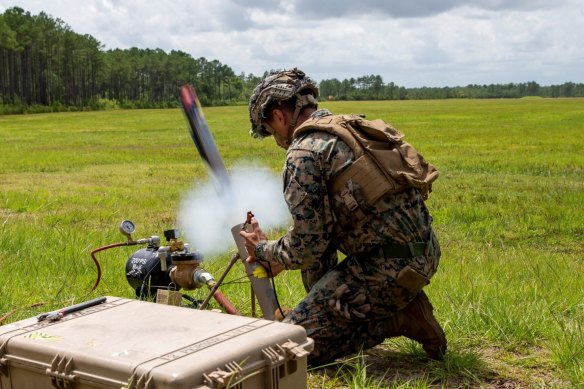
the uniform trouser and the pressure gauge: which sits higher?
the pressure gauge

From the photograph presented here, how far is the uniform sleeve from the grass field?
2.10 ft

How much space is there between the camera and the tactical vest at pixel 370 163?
388cm

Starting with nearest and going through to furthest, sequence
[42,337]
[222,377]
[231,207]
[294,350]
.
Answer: [222,377], [294,350], [42,337], [231,207]

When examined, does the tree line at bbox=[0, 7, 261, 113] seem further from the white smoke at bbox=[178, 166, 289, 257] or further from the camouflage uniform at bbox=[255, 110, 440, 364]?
the camouflage uniform at bbox=[255, 110, 440, 364]

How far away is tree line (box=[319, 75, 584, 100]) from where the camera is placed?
143 metres

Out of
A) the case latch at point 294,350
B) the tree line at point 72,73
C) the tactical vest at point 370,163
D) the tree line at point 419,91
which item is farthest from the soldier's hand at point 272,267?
the tree line at point 419,91

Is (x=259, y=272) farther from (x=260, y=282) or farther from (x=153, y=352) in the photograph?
(x=153, y=352)

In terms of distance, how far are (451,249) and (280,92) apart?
5210 millimetres

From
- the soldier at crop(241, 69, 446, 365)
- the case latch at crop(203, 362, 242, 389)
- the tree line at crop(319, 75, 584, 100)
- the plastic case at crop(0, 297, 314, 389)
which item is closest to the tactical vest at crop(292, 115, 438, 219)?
the soldier at crop(241, 69, 446, 365)

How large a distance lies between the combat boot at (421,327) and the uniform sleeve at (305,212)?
607 millimetres

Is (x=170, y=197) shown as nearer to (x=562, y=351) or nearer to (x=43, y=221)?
(x=43, y=221)

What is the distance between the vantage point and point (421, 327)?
4094mm

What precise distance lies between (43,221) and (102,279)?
181 inches

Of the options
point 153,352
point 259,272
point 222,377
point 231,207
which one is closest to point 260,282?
point 259,272
